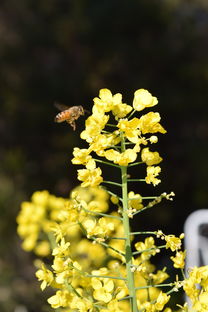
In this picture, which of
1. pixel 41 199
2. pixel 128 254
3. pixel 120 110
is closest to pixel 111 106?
pixel 120 110

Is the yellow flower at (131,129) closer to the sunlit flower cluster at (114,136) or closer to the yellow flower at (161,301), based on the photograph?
the sunlit flower cluster at (114,136)

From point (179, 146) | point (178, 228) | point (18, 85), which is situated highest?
point (18, 85)

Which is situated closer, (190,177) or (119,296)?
(119,296)

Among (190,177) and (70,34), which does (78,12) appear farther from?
(190,177)

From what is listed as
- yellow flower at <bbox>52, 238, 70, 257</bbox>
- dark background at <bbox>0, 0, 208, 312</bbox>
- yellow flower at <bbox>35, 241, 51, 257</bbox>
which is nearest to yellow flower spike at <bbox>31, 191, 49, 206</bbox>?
yellow flower at <bbox>35, 241, 51, 257</bbox>

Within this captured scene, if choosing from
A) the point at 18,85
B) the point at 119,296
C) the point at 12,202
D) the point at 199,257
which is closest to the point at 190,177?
the point at 12,202

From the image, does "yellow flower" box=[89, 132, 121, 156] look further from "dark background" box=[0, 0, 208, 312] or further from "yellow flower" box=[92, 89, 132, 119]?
"dark background" box=[0, 0, 208, 312]
